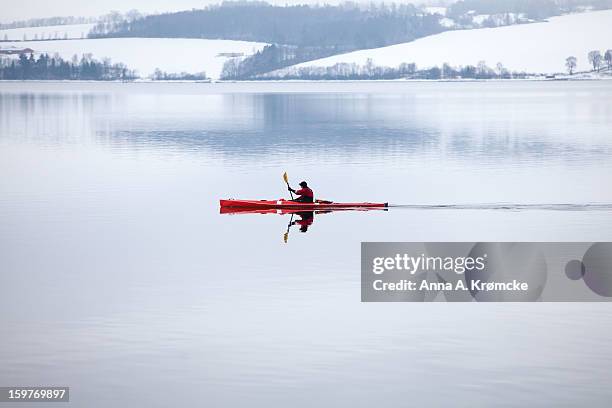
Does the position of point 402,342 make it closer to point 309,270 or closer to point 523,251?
point 309,270

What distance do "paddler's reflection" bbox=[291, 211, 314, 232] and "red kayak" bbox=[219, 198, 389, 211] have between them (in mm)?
319

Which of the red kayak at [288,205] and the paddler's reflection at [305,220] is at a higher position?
the red kayak at [288,205]

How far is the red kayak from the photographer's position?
40.6m

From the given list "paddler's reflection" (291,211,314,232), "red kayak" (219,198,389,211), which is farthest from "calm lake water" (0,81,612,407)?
"red kayak" (219,198,389,211)

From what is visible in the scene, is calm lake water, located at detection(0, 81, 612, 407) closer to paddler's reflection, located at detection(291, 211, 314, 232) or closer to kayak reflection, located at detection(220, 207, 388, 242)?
paddler's reflection, located at detection(291, 211, 314, 232)

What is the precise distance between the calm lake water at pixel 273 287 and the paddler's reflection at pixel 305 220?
0.37 metres

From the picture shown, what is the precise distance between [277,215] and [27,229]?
8765mm

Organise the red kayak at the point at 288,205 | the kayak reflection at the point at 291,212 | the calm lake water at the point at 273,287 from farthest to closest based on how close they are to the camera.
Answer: the kayak reflection at the point at 291,212 < the red kayak at the point at 288,205 < the calm lake water at the point at 273,287

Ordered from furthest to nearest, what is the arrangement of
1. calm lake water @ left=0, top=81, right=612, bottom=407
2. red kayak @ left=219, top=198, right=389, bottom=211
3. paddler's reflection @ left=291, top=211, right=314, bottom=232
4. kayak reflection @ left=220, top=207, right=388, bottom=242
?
kayak reflection @ left=220, top=207, right=388, bottom=242 < red kayak @ left=219, top=198, right=389, bottom=211 < paddler's reflection @ left=291, top=211, right=314, bottom=232 < calm lake water @ left=0, top=81, right=612, bottom=407

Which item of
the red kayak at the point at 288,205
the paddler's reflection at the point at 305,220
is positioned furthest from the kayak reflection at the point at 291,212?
the red kayak at the point at 288,205

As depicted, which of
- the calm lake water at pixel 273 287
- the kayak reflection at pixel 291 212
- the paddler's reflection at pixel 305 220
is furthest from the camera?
the kayak reflection at pixel 291 212

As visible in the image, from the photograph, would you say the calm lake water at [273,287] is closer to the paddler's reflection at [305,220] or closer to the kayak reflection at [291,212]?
the paddler's reflection at [305,220]

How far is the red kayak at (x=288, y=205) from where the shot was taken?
40562mm

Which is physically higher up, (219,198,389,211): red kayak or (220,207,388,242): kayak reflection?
(219,198,389,211): red kayak
